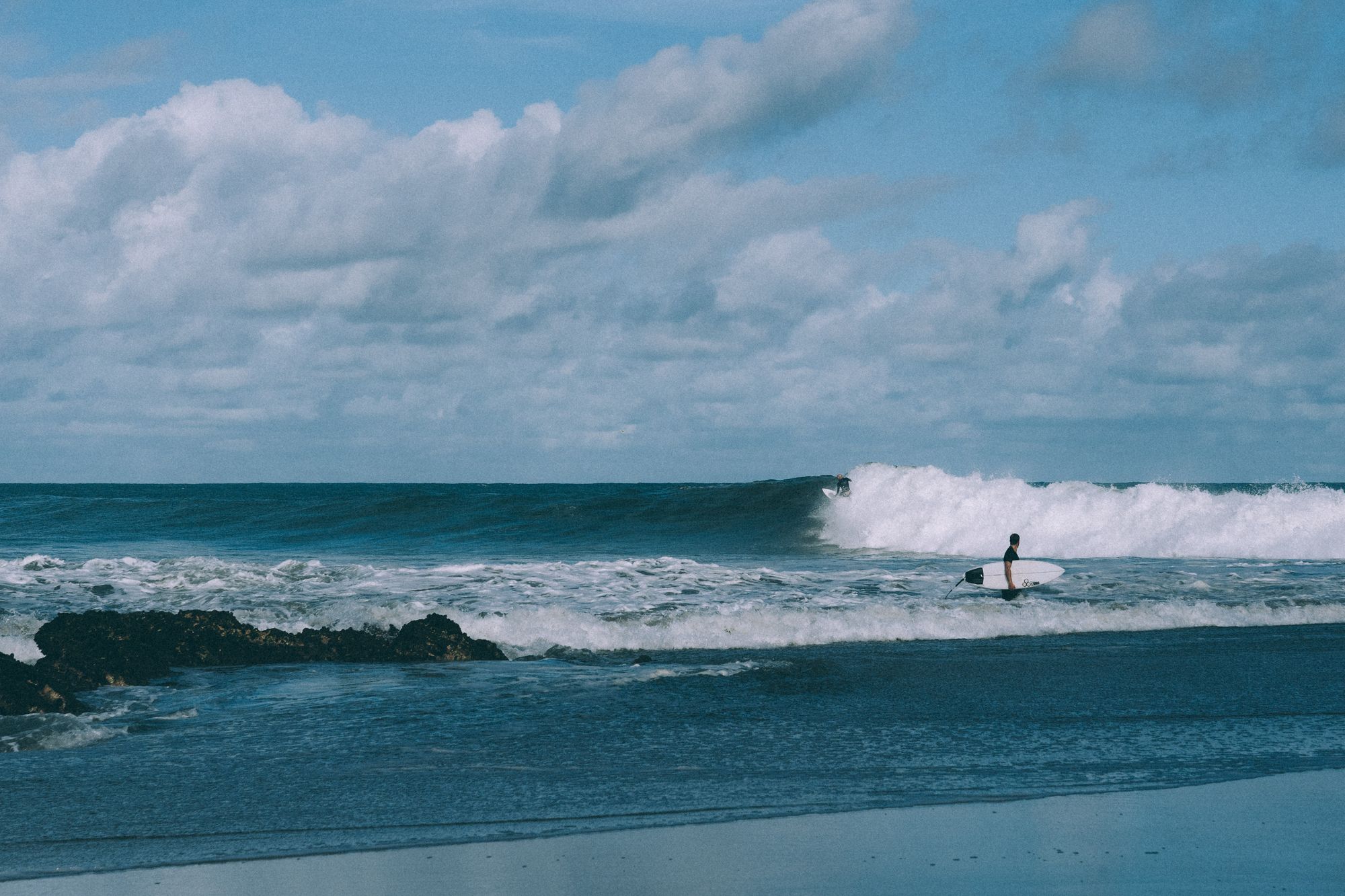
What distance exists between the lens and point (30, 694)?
10438 mm

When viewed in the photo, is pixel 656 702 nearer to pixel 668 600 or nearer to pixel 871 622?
pixel 871 622

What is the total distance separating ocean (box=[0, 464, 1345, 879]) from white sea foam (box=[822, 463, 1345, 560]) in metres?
3.75

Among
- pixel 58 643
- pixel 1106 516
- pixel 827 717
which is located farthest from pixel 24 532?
pixel 827 717

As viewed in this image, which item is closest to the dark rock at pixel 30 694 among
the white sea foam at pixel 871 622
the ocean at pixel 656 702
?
the ocean at pixel 656 702

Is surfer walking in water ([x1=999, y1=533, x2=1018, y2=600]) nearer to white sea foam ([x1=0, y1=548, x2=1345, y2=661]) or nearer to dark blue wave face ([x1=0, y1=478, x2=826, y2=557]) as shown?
white sea foam ([x1=0, y1=548, x2=1345, y2=661])

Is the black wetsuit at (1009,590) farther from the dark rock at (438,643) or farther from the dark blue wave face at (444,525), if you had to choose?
the dark blue wave face at (444,525)

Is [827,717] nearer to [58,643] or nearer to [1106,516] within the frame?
[58,643]

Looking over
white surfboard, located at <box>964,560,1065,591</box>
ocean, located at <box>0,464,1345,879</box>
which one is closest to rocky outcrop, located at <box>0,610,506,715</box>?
ocean, located at <box>0,464,1345,879</box>

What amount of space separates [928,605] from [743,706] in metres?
7.89

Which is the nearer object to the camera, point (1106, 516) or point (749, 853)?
point (749, 853)

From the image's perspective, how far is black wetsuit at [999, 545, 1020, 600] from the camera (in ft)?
63.0

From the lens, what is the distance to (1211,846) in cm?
652

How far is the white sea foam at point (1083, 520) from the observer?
32.8m

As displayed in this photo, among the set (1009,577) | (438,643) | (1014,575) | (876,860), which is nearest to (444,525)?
(1014,575)
